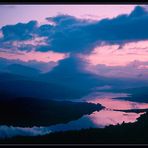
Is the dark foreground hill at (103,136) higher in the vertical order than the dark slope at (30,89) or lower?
lower

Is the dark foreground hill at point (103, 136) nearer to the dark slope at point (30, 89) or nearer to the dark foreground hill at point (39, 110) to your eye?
the dark foreground hill at point (39, 110)

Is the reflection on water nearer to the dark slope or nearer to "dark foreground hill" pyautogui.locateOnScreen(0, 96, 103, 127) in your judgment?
"dark foreground hill" pyautogui.locateOnScreen(0, 96, 103, 127)

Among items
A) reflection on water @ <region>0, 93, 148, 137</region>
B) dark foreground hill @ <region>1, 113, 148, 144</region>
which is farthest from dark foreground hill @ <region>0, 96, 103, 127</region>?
dark foreground hill @ <region>1, 113, 148, 144</region>

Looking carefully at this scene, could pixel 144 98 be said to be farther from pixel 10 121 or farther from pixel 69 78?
pixel 10 121

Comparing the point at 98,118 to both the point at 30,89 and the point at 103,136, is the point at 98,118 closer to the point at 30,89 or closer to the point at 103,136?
the point at 103,136

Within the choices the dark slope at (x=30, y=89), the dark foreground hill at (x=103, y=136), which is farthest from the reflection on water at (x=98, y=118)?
the dark slope at (x=30, y=89)

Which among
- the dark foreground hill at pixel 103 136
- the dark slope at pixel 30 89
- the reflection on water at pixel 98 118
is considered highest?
the dark slope at pixel 30 89
